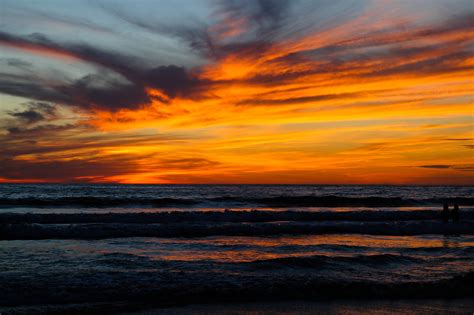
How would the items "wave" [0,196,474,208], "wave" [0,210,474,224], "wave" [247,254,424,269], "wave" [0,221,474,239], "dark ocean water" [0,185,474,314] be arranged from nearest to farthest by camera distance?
"dark ocean water" [0,185,474,314] → "wave" [247,254,424,269] → "wave" [0,221,474,239] → "wave" [0,210,474,224] → "wave" [0,196,474,208]

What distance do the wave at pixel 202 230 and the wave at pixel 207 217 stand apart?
466 centimetres

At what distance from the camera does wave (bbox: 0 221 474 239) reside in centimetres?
1709

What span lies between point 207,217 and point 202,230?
24.9 ft

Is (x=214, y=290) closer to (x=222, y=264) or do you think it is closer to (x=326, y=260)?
(x=222, y=264)

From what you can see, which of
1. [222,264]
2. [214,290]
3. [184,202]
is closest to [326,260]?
[222,264]

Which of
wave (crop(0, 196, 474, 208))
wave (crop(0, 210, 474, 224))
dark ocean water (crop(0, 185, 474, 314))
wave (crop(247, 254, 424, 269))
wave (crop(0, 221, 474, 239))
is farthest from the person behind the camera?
wave (crop(0, 196, 474, 208))

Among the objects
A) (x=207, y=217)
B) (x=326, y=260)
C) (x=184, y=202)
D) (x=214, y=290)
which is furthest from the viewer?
(x=184, y=202)

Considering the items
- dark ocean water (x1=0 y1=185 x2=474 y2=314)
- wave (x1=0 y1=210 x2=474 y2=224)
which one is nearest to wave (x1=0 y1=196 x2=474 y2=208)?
wave (x1=0 y1=210 x2=474 y2=224)

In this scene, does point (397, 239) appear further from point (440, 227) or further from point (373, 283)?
point (373, 283)

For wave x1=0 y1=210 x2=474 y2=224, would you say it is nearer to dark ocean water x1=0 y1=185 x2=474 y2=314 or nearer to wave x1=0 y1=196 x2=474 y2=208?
dark ocean water x1=0 y1=185 x2=474 y2=314

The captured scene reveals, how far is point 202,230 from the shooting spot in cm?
1867

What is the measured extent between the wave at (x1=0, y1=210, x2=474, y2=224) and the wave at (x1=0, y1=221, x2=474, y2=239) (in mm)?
4655

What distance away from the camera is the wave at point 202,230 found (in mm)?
17094

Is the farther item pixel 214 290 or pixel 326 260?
pixel 326 260
